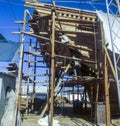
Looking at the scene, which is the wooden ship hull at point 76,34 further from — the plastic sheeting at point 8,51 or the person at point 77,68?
the plastic sheeting at point 8,51

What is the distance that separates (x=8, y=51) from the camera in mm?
13422

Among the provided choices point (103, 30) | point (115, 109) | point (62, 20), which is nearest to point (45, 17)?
point (62, 20)

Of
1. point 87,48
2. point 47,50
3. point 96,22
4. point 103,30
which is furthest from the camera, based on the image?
point 47,50

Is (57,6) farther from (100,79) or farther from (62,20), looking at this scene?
(100,79)

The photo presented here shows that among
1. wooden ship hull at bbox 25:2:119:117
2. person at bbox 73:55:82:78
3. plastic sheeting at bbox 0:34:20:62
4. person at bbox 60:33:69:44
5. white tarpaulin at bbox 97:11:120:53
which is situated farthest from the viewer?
person at bbox 73:55:82:78

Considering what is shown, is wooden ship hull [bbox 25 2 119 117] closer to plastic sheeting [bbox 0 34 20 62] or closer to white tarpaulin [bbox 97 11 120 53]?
white tarpaulin [bbox 97 11 120 53]

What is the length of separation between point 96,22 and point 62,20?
1880 mm

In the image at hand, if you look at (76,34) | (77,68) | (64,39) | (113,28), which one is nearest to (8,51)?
(64,39)

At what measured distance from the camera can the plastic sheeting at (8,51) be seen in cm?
1327

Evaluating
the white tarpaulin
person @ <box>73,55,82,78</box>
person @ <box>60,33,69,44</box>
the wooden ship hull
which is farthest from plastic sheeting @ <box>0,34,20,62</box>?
the white tarpaulin

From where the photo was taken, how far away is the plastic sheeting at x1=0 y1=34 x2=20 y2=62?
43.5 feet

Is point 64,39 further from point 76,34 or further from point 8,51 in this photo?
point 8,51

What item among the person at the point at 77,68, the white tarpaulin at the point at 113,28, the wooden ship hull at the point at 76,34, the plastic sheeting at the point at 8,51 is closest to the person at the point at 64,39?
the wooden ship hull at the point at 76,34

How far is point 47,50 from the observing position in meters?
16.1
